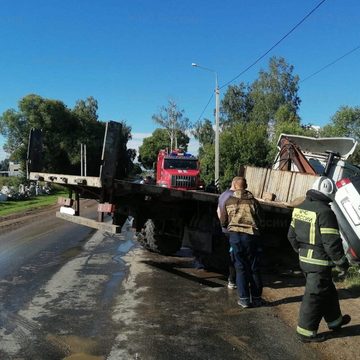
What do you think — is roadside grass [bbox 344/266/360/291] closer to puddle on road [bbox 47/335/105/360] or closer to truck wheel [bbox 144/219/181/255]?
truck wheel [bbox 144/219/181/255]

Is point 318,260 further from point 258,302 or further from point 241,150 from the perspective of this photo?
point 241,150

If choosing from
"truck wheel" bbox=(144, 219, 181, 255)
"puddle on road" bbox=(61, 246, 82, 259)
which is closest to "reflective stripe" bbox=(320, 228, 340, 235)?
"truck wheel" bbox=(144, 219, 181, 255)

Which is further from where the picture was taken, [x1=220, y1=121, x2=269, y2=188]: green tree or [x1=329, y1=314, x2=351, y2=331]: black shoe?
[x1=220, y1=121, x2=269, y2=188]: green tree

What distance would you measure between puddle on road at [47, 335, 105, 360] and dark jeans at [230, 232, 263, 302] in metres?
2.43

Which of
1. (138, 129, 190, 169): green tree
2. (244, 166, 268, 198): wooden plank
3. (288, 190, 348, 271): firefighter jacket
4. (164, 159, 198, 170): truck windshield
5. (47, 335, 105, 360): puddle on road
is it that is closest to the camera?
(47, 335, 105, 360): puddle on road

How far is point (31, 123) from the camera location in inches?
2055

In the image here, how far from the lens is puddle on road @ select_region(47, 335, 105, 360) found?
5055 millimetres

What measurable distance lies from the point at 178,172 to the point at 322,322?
17.4 metres

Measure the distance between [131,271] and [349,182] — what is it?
4.16 metres

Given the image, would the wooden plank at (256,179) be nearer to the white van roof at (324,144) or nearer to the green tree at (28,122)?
the white van roof at (324,144)

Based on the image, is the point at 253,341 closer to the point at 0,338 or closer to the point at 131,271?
the point at 0,338

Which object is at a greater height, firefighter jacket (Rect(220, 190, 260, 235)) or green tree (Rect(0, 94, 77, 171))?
green tree (Rect(0, 94, 77, 171))

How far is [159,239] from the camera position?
10.6m

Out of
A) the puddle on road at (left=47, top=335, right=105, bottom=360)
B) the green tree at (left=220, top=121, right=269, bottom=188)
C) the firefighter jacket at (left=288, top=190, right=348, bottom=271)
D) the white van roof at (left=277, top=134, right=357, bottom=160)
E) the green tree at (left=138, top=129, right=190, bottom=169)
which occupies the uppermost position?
the green tree at (left=138, top=129, right=190, bottom=169)
